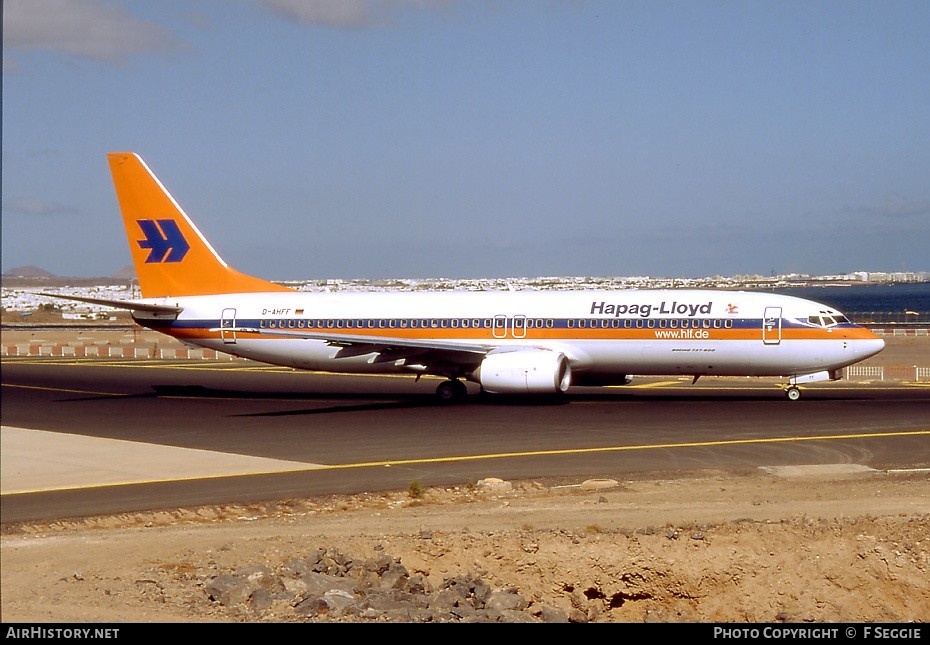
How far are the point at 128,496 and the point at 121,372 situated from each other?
3926 centimetres

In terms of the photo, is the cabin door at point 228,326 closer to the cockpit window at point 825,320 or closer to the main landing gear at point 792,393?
the main landing gear at point 792,393

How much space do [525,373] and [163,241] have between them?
17570 millimetres

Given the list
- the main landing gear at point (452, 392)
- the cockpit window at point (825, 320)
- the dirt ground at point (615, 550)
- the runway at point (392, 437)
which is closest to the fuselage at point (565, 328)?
the cockpit window at point (825, 320)

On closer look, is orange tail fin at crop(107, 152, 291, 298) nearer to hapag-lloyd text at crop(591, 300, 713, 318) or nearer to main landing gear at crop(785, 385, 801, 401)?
hapag-lloyd text at crop(591, 300, 713, 318)

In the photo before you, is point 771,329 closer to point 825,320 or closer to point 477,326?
point 825,320

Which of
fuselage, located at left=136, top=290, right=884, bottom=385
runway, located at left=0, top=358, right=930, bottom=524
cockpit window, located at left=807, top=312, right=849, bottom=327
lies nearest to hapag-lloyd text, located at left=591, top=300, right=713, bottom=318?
fuselage, located at left=136, top=290, right=884, bottom=385

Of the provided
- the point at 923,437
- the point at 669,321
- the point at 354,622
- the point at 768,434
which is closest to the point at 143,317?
the point at 669,321

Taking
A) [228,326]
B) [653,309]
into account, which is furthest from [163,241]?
[653,309]

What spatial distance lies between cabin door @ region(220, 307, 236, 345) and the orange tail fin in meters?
1.64

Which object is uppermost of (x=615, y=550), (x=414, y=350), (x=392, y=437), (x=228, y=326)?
(x=228, y=326)

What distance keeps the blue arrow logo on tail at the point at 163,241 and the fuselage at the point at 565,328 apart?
2056mm

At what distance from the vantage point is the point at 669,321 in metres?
38.4

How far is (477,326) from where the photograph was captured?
41.3 meters
